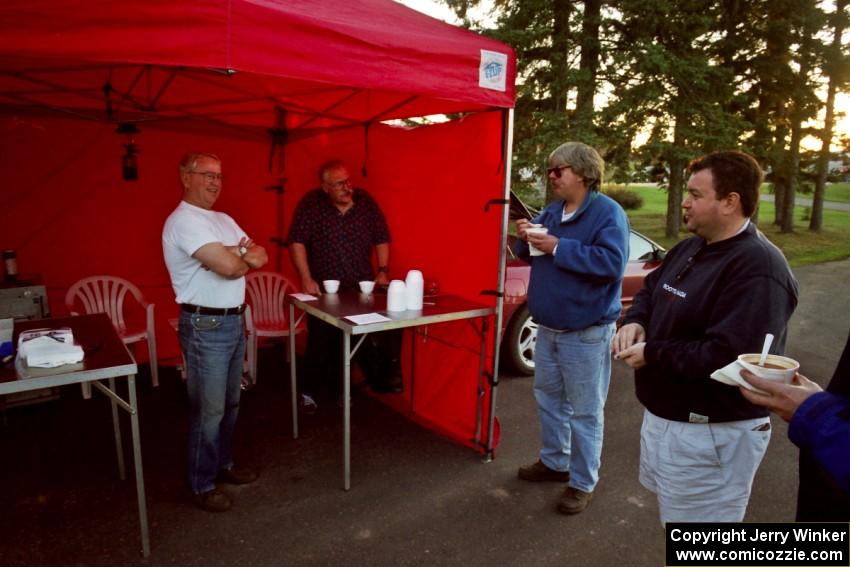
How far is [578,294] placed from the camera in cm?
265

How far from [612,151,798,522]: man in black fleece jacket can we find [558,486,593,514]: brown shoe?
90 centimetres

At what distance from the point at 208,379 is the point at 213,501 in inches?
26.2

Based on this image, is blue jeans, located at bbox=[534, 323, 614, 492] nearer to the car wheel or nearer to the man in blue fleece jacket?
the man in blue fleece jacket

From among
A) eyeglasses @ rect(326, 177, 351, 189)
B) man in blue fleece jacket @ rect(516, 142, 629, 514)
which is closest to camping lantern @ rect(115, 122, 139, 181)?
eyeglasses @ rect(326, 177, 351, 189)

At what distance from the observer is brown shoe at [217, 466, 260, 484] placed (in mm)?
3006

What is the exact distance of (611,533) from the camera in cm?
263

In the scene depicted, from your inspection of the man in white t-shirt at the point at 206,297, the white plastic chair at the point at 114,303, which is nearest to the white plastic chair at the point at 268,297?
the white plastic chair at the point at 114,303

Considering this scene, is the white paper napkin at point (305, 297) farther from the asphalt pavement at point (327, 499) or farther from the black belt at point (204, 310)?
the asphalt pavement at point (327, 499)

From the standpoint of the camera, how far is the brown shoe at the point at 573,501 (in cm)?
276

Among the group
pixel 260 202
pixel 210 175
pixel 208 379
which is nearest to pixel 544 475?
pixel 208 379

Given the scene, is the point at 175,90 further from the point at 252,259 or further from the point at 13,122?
the point at 252,259

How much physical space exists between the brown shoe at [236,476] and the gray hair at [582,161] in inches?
95.0

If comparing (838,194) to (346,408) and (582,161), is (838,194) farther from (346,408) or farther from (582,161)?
(346,408)

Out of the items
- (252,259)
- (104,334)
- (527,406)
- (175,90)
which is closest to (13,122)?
(175,90)
